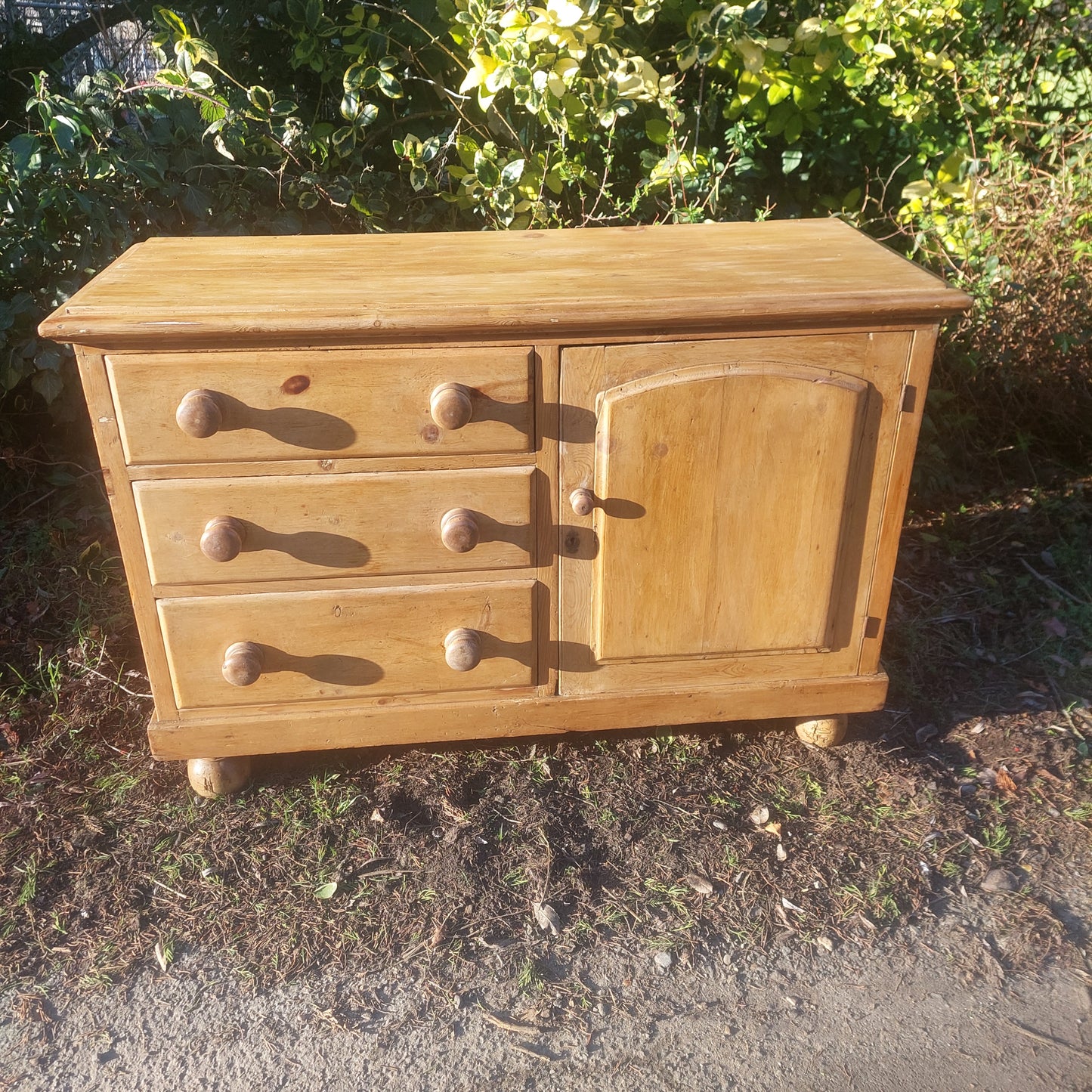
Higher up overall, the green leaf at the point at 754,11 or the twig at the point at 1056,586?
the green leaf at the point at 754,11

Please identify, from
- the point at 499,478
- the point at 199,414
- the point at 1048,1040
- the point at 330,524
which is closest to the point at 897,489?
the point at 499,478

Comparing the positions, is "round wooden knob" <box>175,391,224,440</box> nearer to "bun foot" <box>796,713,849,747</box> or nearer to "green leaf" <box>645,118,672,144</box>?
"bun foot" <box>796,713,849,747</box>

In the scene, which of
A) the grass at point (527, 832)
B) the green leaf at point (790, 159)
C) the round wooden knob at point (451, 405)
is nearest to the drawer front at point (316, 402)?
the round wooden knob at point (451, 405)

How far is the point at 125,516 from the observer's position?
1.86 metres

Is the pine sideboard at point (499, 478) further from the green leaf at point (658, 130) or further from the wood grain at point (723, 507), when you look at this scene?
the green leaf at point (658, 130)

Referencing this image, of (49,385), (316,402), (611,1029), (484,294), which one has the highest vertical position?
(484,294)

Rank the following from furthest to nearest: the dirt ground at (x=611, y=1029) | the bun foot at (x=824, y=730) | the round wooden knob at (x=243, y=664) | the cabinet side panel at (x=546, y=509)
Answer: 1. the bun foot at (x=824, y=730)
2. the round wooden knob at (x=243, y=664)
3. the cabinet side panel at (x=546, y=509)
4. the dirt ground at (x=611, y=1029)

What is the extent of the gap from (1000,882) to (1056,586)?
4.13ft

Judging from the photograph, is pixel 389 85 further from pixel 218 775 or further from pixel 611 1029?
pixel 611 1029

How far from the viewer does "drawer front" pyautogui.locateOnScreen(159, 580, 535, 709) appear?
1.97 m

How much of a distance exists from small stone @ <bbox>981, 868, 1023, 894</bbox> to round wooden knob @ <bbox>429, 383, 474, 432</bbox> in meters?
1.45

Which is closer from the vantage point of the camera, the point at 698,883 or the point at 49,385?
the point at 698,883

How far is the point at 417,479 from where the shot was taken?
1.89m

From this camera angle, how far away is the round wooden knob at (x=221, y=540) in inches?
72.2
